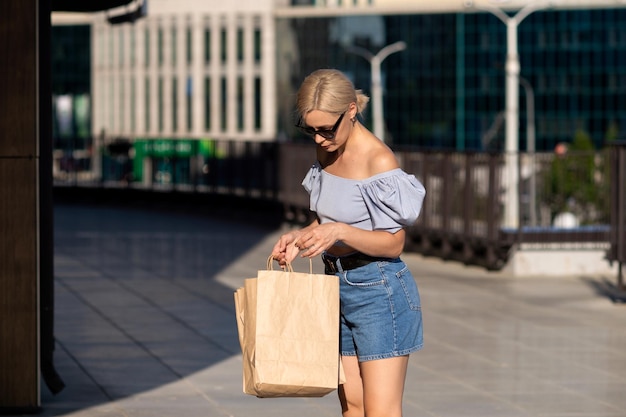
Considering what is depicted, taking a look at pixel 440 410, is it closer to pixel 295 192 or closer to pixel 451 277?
pixel 451 277

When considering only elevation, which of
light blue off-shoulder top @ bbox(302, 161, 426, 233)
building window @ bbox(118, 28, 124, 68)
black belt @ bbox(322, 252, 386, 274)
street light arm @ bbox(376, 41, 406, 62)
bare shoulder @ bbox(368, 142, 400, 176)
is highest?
building window @ bbox(118, 28, 124, 68)

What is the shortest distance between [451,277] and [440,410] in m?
8.55

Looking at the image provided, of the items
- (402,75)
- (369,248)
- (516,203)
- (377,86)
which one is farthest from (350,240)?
(402,75)

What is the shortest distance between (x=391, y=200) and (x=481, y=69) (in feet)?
432

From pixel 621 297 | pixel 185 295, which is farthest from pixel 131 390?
pixel 621 297

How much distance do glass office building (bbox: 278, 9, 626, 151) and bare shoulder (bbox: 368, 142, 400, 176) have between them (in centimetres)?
12610

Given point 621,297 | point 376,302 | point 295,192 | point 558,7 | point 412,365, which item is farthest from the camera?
point 558,7

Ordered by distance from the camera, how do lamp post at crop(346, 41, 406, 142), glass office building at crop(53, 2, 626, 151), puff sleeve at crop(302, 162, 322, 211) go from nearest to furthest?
puff sleeve at crop(302, 162, 322, 211), lamp post at crop(346, 41, 406, 142), glass office building at crop(53, 2, 626, 151)

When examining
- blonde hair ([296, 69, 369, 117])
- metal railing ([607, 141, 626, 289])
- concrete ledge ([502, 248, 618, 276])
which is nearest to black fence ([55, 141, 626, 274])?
metal railing ([607, 141, 626, 289])

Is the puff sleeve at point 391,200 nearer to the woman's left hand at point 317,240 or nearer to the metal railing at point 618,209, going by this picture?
the woman's left hand at point 317,240

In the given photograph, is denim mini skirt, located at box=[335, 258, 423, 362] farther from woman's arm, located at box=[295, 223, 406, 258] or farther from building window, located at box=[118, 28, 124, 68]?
building window, located at box=[118, 28, 124, 68]

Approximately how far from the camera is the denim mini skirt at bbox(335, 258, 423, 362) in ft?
17.5
